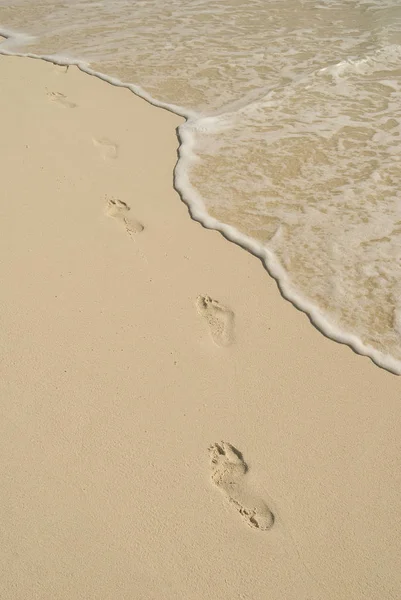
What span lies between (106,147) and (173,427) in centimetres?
231

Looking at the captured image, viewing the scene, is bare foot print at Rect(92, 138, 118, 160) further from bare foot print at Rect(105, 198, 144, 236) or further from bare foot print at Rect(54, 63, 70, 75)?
bare foot print at Rect(54, 63, 70, 75)

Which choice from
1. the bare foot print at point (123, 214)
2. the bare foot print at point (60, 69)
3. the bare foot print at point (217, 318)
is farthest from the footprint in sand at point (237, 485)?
the bare foot print at point (60, 69)

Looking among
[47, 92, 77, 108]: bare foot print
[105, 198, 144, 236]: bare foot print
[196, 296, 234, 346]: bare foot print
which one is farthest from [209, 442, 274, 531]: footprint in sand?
[47, 92, 77, 108]: bare foot print

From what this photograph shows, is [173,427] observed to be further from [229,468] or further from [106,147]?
[106,147]

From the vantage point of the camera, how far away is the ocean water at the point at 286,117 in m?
2.90

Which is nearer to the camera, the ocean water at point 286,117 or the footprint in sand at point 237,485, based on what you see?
the footprint in sand at point 237,485

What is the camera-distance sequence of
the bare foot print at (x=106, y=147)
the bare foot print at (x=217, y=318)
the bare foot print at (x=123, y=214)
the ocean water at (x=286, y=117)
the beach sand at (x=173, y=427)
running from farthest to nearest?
1. the bare foot print at (x=106, y=147)
2. the bare foot print at (x=123, y=214)
3. the ocean water at (x=286, y=117)
4. the bare foot print at (x=217, y=318)
5. the beach sand at (x=173, y=427)

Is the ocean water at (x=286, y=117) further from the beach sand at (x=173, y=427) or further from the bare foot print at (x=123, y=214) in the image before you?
the bare foot print at (x=123, y=214)

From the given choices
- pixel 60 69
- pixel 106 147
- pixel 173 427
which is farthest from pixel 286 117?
pixel 173 427

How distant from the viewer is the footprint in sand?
189cm

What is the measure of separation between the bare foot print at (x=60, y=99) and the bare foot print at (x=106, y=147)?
69 cm

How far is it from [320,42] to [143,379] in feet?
16.3

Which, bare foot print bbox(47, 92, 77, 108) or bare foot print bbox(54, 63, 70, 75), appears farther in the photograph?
bare foot print bbox(54, 63, 70, 75)

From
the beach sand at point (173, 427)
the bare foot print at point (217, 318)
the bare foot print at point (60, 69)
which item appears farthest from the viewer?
the bare foot print at point (60, 69)
